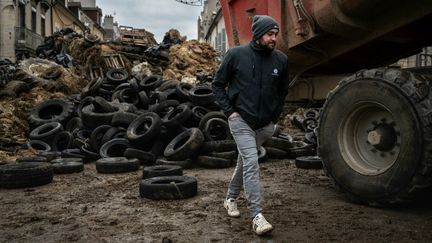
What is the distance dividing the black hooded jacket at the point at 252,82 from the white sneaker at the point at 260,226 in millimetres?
836

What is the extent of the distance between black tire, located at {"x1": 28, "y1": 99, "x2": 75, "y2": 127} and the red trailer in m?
6.66

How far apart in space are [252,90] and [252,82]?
7 centimetres

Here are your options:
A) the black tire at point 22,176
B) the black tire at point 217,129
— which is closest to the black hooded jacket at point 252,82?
the black tire at point 22,176

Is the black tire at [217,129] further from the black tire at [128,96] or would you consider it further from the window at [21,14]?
the window at [21,14]

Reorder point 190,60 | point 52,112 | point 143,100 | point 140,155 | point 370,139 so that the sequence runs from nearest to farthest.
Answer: point 370,139 → point 140,155 → point 143,100 → point 52,112 → point 190,60

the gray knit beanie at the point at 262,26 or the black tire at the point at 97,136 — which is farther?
the black tire at the point at 97,136

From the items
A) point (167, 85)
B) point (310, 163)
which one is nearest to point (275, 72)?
point (310, 163)

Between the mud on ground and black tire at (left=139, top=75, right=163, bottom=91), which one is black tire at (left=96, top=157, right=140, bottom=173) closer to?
the mud on ground

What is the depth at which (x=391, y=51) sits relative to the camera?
5.61 metres

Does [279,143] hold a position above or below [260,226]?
above

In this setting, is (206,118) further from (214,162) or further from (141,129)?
(141,129)

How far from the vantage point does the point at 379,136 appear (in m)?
4.49

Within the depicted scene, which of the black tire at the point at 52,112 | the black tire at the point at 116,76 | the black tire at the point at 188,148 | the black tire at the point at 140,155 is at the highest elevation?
the black tire at the point at 116,76

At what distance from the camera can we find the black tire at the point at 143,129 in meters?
8.09
